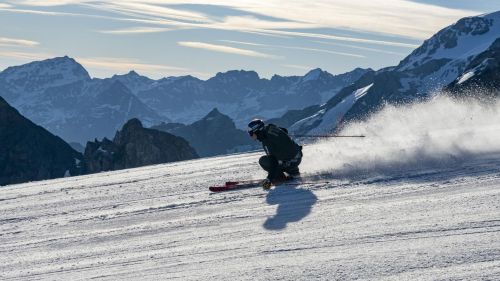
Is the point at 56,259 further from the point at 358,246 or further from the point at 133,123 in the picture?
the point at 133,123

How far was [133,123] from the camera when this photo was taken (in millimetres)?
180375

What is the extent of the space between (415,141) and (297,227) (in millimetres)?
12762

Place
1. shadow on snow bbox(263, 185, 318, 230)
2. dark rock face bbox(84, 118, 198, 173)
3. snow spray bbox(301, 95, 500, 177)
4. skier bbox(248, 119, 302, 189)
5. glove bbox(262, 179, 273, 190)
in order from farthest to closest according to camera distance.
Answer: dark rock face bbox(84, 118, 198, 173) < snow spray bbox(301, 95, 500, 177) < skier bbox(248, 119, 302, 189) < glove bbox(262, 179, 273, 190) < shadow on snow bbox(263, 185, 318, 230)

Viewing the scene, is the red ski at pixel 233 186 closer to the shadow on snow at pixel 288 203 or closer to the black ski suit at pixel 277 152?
the black ski suit at pixel 277 152

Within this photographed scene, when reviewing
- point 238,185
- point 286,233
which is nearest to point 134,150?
point 238,185

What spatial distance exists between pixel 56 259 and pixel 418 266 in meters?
6.21

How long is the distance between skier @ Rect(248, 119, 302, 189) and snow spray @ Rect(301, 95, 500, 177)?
3.90ft

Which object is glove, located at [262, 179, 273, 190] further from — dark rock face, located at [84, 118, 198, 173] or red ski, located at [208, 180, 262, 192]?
dark rock face, located at [84, 118, 198, 173]

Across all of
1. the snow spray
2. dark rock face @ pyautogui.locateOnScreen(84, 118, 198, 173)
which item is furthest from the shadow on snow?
dark rock face @ pyautogui.locateOnScreen(84, 118, 198, 173)

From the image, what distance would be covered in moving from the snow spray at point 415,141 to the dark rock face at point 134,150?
463 feet

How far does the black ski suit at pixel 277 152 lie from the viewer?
1759 cm

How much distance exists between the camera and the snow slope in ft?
24.6

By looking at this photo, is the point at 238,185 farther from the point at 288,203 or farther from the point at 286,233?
the point at 286,233

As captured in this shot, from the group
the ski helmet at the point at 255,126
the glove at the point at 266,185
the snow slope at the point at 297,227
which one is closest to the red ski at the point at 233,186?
the snow slope at the point at 297,227
